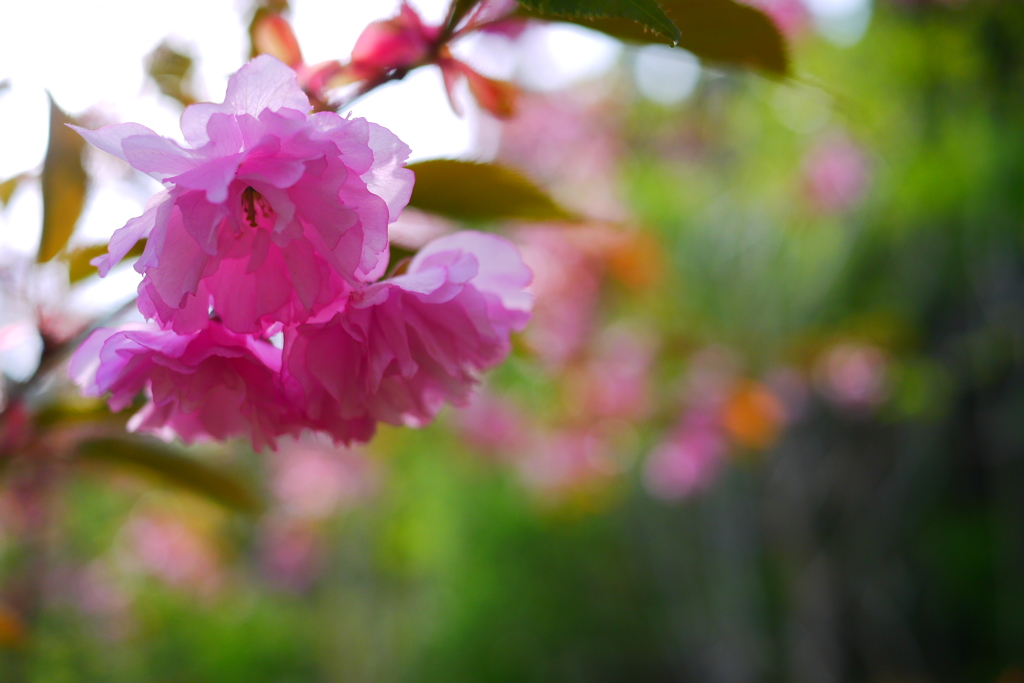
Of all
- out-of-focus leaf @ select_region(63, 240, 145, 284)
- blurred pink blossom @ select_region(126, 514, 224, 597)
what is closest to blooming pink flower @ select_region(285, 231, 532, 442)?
out-of-focus leaf @ select_region(63, 240, 145, 284)

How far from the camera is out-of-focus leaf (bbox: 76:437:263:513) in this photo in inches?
19.8

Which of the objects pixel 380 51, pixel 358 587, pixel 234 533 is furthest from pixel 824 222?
pixel 234 533

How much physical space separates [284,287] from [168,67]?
22.3 inches

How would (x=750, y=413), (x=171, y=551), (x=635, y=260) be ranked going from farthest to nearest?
(x=171, y=551) < (x=635, y=260) < (x=750, y=413)

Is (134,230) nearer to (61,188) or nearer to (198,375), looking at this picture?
(198,375)

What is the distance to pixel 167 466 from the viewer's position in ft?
1.69

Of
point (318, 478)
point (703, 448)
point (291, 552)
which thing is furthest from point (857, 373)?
point (291, 552)

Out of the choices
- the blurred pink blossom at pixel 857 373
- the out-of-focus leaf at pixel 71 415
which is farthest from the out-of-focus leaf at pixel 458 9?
the blurred pink blossom at pixel 857 373

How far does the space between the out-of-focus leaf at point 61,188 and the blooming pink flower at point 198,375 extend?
0.17 metres

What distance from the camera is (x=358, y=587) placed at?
3.39m

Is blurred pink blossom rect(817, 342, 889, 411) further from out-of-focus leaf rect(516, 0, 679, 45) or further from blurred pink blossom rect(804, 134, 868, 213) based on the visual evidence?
out-of-focus leaf rect(516, 0, 679, 45)

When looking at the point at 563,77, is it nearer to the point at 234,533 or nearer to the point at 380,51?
the point at 380,51

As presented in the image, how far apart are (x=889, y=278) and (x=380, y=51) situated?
9.21ft

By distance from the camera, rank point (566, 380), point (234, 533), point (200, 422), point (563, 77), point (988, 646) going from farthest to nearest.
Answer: point (234, 533) < point (563, 77) < point (988, 646) < point (566, 380) < point (200, 422)
